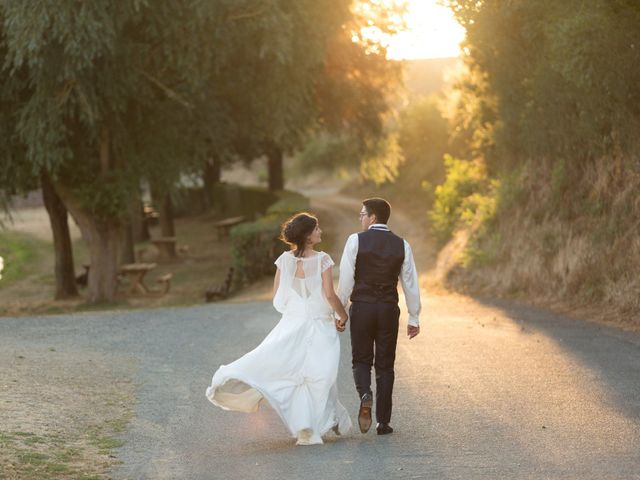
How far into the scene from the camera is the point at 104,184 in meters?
26.1

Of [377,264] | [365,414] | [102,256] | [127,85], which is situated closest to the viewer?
[365,414]

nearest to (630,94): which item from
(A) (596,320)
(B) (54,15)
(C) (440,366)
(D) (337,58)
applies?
(A) (596,320)

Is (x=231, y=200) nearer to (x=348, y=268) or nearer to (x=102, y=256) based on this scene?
(x=102, y=256)

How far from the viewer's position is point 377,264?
920cm

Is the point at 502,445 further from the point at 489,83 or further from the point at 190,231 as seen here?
the point at 190,231

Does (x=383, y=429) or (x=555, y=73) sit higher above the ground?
(x=555, y=73)

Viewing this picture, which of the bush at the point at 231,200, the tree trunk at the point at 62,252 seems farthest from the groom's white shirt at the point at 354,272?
the bush at the point at 231,200

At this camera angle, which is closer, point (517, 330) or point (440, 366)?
point (440, 366)

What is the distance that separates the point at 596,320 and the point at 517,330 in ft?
4.54

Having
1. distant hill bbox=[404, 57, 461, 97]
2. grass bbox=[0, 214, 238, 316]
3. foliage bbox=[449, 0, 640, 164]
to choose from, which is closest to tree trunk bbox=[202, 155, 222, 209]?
grass bbox=[0, 214, 238, 316]

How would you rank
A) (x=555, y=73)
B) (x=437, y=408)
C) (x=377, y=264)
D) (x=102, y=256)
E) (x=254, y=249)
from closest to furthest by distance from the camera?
1. (x=377, y=264)
2. (x=437, y=408)
3. (x=555, y=73)
4. (x=102, y=256)
5. (x=254, y=249)

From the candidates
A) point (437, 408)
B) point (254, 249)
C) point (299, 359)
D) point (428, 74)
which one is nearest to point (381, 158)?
point (254, 249)

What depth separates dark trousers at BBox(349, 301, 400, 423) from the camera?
9250 millimetres

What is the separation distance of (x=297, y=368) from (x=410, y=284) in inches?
43.7
